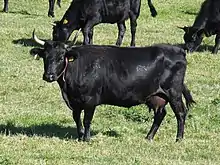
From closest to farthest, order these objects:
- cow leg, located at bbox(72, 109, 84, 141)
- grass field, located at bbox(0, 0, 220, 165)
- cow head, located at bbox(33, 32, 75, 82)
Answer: grass field, located at bbox(0, 0, 220, 165) < cow head, located at bbox(33, 32, 75, 82) < cow leg, located at bbox(72, 109, 84, 141)

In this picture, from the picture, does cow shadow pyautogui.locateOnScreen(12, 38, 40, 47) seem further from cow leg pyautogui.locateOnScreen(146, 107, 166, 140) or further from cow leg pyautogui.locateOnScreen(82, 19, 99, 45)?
cow leg pyautogui.locateOnScreen(146, 107, 166, 140)

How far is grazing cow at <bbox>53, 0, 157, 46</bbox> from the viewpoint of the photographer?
17.1 metres

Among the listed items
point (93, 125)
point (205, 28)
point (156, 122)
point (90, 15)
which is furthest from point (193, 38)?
point (156, 122)

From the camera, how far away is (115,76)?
32.8ft

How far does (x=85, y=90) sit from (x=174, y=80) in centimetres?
138

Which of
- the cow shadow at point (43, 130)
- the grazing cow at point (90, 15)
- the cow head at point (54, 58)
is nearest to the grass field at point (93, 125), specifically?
the cow shadow at point (43, 130)

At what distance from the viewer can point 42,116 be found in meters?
11.5

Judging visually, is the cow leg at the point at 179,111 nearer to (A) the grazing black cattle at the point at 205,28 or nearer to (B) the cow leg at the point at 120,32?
(A) the grazing black cattle at the point at 205,28

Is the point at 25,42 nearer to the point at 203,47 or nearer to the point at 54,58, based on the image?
the point at 203,47

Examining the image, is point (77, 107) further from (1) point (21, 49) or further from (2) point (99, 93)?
(1) point (21, 49)

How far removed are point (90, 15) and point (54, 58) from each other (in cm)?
810

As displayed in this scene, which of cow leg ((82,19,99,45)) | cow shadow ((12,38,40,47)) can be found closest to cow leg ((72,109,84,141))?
cow leg ((82,19,99,45))

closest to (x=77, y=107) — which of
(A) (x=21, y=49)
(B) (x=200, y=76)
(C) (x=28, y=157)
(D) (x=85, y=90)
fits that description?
(D) (x=85, y=90)

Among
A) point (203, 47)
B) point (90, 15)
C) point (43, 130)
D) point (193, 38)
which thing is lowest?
point (203, 47)
